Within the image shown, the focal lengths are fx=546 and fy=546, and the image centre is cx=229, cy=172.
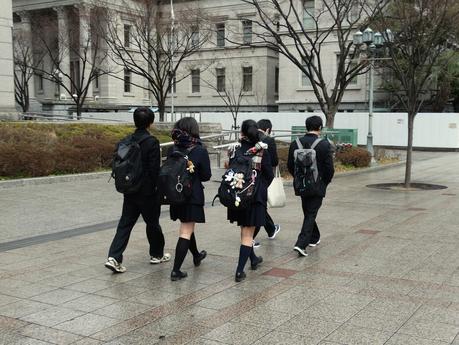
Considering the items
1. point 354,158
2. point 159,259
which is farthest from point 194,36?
point 159,259

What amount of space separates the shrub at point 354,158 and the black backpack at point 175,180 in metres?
14.8

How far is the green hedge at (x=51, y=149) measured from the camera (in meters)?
13.4

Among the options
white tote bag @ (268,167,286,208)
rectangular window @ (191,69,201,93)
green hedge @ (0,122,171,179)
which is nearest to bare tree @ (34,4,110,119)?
rectangular window @ (191,69,201,93)

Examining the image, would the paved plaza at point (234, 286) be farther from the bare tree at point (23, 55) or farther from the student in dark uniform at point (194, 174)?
the bare tree at point (23, 55)

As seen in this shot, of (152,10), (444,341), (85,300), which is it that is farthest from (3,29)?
(444,341)

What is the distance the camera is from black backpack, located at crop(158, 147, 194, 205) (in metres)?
5.52

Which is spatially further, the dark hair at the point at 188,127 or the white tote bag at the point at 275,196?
the white tote bag at the point at 275,196

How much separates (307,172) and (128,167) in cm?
226

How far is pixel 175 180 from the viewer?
552cm

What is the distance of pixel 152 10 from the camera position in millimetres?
31656

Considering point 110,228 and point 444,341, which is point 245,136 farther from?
point 110,228

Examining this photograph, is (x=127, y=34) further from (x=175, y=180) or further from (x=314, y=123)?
(x=175, y=180)

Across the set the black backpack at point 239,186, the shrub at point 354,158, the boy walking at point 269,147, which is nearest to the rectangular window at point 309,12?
the shrub at point 354,158

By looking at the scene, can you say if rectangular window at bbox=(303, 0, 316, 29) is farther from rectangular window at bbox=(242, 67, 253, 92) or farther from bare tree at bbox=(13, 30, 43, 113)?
bare tree at bbox=(13, 30, 43, 113)
